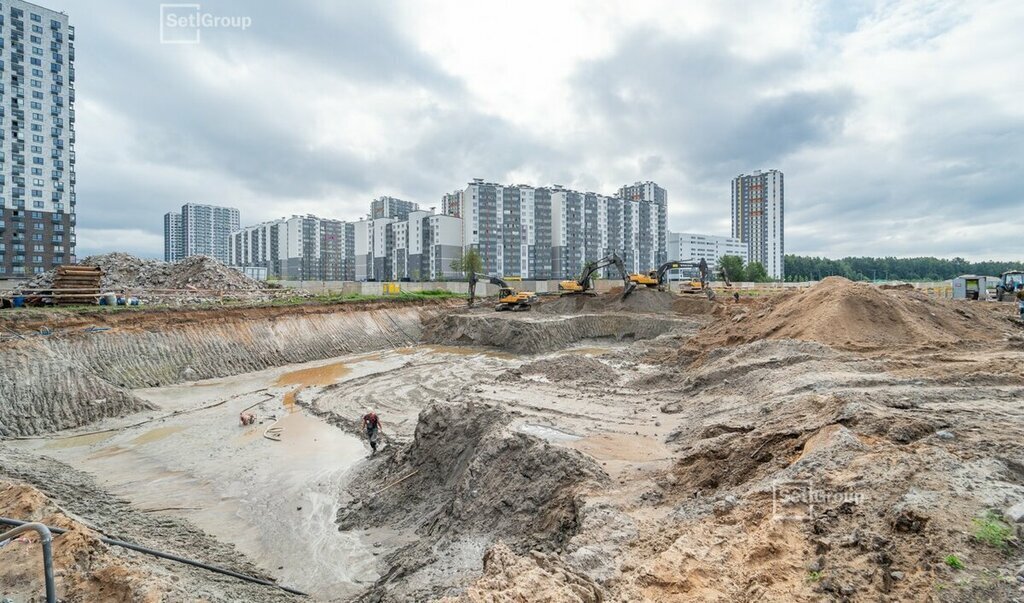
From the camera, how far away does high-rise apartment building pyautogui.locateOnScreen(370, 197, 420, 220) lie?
120625mm

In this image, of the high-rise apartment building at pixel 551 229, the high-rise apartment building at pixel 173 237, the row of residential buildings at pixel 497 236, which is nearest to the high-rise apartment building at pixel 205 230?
the high-rise apartment building at pixel 173 237

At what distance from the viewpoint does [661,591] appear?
3.89 m

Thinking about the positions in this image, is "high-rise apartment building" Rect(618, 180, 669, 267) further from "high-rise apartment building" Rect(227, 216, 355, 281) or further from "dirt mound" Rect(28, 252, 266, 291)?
"dirt mound" Rect(28, 252, 266, 291)

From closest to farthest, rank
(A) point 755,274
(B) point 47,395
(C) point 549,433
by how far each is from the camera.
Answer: (C) point 549,433 < (B) point 47,395 < (A) point 755,274

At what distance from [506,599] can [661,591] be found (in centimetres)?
133

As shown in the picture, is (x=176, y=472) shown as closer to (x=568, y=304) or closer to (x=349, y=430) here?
(x=349, y=430)

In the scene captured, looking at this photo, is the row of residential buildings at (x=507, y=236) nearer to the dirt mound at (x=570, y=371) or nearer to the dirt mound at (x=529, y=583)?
the dirt mound at (x=570, y=371)

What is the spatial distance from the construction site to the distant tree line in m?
98.4

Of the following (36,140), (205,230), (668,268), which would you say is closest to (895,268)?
(668,268)

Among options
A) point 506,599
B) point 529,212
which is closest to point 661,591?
point 506,599

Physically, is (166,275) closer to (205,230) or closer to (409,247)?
(409,247)

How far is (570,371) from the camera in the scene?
16625 mm

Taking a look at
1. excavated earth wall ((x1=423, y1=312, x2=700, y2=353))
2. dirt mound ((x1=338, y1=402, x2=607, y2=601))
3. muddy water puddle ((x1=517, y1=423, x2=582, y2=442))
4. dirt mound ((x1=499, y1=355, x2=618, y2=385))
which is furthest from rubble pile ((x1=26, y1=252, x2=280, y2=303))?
muddy water puddle ((x1=517, y1=423, x2=582, y2=442))

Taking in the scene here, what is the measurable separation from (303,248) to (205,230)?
66435mm
